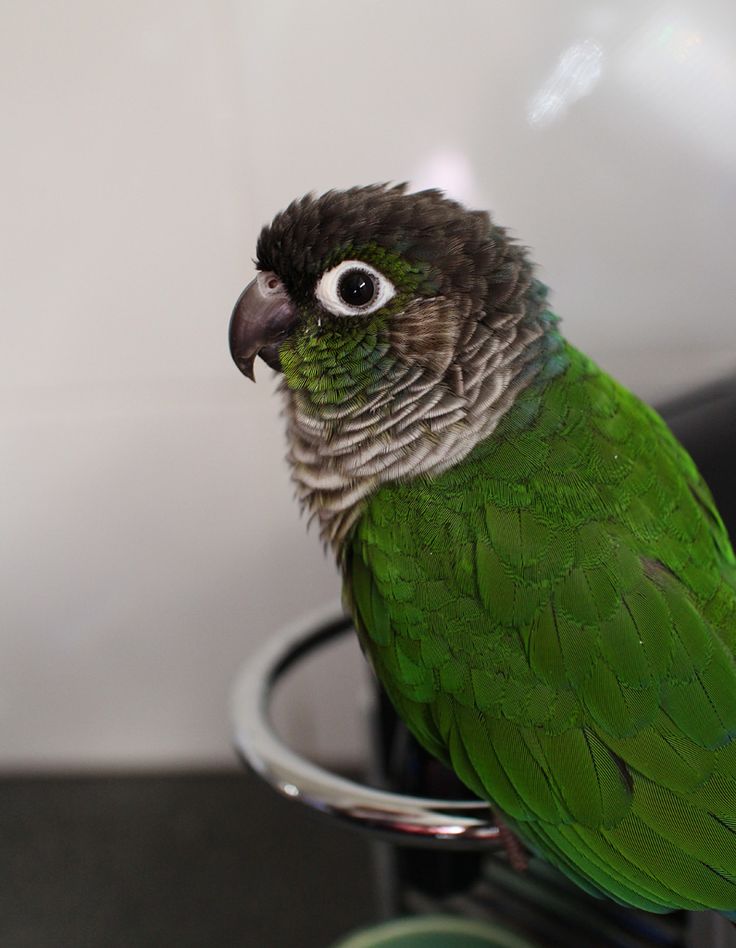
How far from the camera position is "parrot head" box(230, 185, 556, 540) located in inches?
15.4

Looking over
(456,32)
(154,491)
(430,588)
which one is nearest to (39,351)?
(154,491)

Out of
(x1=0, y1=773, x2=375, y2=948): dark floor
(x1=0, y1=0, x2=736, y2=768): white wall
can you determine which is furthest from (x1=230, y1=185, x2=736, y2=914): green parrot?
(x1=0, y1=773, x2=375, y2=948): dark floor

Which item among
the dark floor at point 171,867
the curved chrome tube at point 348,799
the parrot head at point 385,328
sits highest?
the parrot head at point 385,328

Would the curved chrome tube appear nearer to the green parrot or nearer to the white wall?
the green parrot

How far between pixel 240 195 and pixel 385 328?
17.0 inches

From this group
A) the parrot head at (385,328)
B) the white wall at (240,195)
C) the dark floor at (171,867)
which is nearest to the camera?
the parrot head at (385,328)

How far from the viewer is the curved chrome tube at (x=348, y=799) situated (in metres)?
0.45

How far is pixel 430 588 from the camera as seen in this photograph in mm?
420

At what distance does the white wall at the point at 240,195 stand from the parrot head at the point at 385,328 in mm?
348

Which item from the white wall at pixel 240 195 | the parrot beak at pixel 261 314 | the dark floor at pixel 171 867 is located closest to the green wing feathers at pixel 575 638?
the parrot beak at pixel 261 314

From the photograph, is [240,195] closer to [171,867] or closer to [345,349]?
[345,349]

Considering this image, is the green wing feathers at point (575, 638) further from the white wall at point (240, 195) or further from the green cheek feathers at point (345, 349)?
the white wall at point (240, 195)

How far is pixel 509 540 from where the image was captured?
0.41 meters

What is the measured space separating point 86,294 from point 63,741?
2.06 ft
